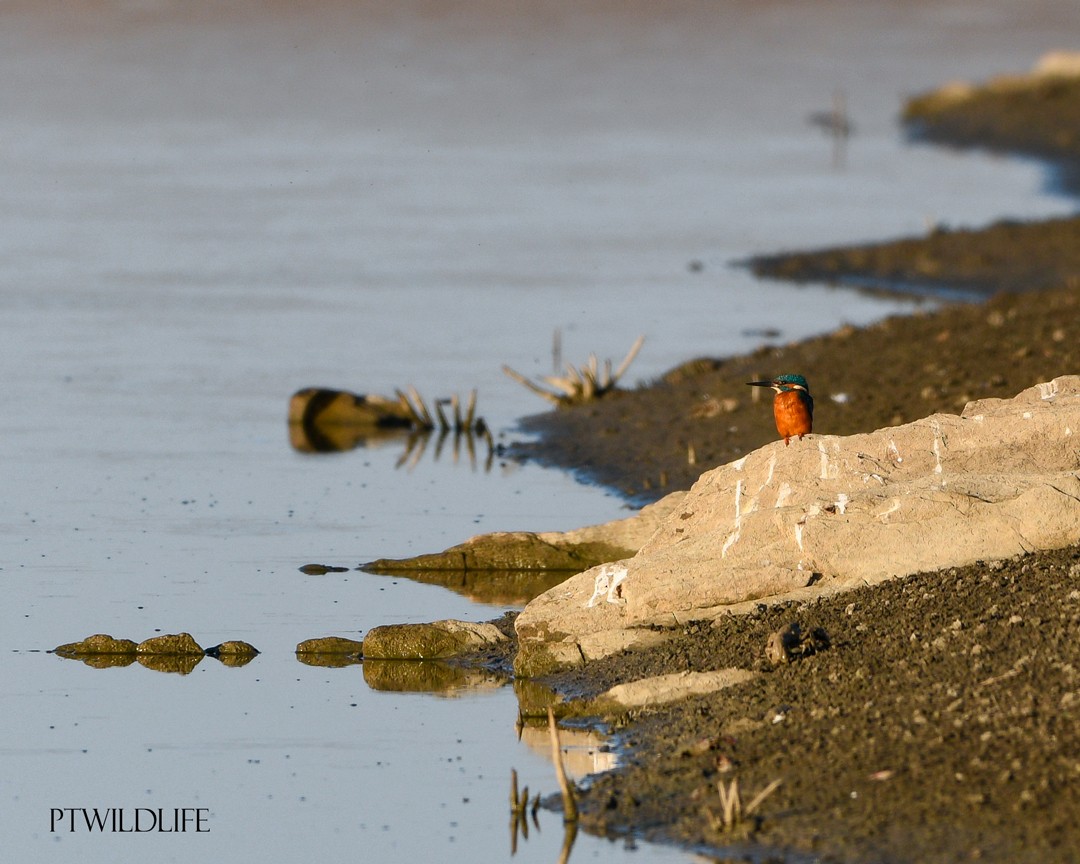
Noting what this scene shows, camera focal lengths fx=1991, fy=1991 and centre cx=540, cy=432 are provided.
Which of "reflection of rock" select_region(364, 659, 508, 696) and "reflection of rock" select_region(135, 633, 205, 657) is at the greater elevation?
"reflection of rock" select_region(135, 633, 205, 657)

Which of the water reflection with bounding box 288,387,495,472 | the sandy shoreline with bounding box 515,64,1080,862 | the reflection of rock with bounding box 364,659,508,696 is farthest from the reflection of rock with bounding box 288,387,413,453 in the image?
the sandy shoreline with bounding box 515,64,1080,862

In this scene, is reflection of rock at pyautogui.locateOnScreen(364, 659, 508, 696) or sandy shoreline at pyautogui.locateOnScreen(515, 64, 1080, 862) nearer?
sandy shoreline at pyautogui.locateOnScreen(515, 64, 1080, 862)

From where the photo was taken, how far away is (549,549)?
50.4ft

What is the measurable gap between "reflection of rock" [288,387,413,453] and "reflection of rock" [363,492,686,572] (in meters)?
7.13

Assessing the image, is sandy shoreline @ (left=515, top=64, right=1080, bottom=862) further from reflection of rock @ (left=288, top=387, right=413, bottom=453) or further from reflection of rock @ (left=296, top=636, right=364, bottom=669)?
reflection of rock @ (left=288, top=387, right=413, bottom=453)

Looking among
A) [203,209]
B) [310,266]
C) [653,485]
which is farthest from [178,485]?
[203,209]

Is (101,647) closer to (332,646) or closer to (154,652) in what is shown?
(154,652)

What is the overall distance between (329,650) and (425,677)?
0.90m

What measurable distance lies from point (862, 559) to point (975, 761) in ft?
9.08

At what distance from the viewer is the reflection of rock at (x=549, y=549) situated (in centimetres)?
1497

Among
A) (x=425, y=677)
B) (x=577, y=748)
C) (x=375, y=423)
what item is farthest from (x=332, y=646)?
(x=375, y=423)

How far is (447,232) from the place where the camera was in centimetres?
4194

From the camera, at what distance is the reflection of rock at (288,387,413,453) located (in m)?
22.9

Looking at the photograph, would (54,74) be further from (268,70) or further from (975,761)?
(975,761)
